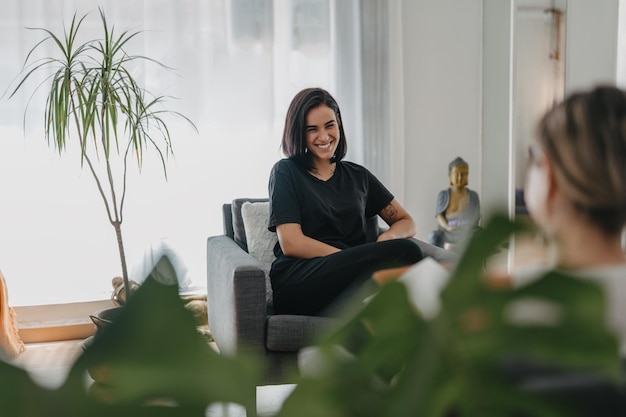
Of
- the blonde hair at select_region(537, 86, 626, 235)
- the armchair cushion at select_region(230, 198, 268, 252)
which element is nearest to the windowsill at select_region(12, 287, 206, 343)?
the armchair cushion at select_region(230, 198, 268, 252)

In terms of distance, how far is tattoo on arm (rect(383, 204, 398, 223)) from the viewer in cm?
341

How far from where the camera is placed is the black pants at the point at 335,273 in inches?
112

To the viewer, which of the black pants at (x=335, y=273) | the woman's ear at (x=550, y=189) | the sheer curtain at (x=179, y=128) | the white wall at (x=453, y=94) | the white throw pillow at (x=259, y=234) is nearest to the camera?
the woman's ear at (x=550, y=189)

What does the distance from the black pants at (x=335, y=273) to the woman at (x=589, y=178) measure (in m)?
1.57

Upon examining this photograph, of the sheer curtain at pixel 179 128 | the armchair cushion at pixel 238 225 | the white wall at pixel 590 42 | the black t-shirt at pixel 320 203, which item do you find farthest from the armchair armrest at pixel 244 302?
the white wall at pixel 590 42

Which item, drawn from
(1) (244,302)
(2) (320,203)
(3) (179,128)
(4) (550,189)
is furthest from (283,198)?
(4) (550,189)

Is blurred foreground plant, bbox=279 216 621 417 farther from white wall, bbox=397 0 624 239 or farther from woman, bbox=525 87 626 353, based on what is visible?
white wall, bbox=397 0 624 239

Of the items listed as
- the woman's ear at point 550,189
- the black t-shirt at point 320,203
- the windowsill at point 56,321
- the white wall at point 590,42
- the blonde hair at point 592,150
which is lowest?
the windowsill at point 56,321

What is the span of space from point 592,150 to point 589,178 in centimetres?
4

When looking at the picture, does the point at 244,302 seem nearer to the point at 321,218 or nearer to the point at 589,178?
the point at 321,218

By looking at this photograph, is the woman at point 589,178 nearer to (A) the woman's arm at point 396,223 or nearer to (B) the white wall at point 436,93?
(A) the woman's arm at point 396,223

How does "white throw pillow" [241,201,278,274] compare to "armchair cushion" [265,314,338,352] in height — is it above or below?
above

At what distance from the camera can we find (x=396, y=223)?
11.0 feet

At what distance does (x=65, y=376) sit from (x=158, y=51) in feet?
13.9
